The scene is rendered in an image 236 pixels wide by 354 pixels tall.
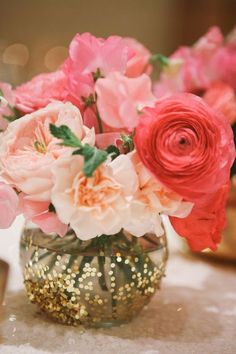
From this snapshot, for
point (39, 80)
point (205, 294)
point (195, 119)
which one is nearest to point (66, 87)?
point (39, 80)

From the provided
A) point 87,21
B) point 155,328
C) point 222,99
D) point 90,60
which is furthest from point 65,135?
point 87,21

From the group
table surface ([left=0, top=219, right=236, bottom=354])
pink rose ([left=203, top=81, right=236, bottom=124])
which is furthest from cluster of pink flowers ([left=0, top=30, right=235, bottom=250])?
pink rose ([left=203, top=81, right=236, bottom=124])

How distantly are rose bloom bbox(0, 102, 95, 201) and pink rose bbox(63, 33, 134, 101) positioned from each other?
5 centimetres

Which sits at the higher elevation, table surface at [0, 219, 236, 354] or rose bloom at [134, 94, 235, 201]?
rose bloom at [134, 94, 235, 201]

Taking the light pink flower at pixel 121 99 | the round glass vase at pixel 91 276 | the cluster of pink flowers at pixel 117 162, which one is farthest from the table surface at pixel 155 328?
the light pink flower at pixel 121 99

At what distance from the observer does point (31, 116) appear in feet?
1.79

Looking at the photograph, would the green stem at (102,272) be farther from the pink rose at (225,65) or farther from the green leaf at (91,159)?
the pink rose at (225,65)

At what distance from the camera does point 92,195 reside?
1.63ft

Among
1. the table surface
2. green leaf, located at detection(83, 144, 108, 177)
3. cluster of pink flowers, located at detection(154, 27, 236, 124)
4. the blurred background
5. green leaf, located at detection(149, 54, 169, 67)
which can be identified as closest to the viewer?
green leaf, located at detection(83, 144, 108, 177)

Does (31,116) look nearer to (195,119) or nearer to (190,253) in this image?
(195,119)

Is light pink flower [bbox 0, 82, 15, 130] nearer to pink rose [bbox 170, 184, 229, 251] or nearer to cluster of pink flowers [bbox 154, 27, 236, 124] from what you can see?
pink rose [bbox 170, 184, 229, 251]

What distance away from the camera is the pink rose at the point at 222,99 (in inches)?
34.2

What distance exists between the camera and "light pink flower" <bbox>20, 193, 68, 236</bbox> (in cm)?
53

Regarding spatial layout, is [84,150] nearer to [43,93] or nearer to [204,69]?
Result: [43,93]
